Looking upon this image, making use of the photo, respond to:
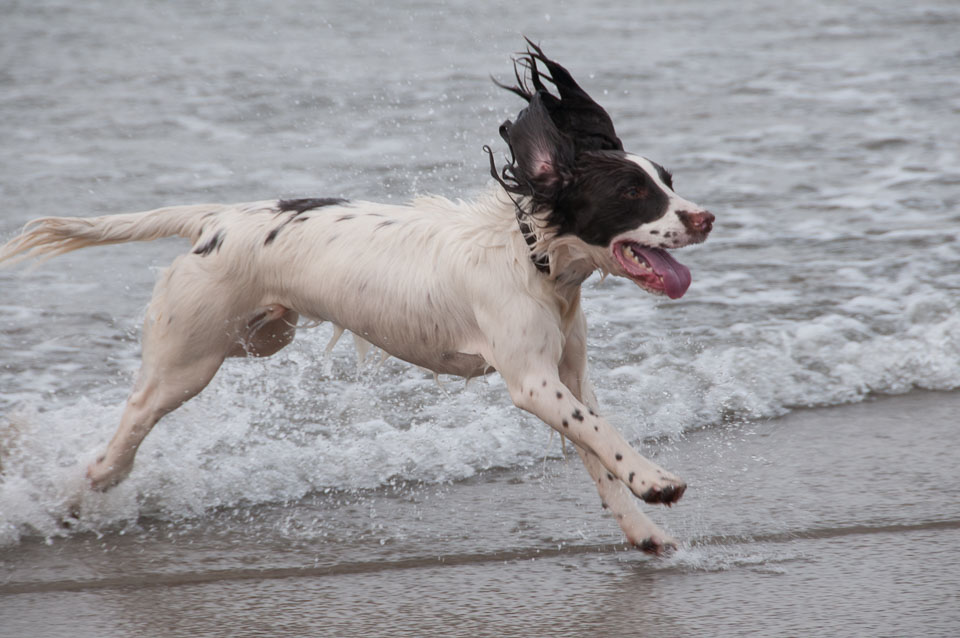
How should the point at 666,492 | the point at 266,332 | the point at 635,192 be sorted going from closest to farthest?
the point at 666,492 → the point at 635,192 → the point at 266,332

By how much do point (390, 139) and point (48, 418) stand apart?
5.38m

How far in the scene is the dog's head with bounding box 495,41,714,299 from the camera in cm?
354

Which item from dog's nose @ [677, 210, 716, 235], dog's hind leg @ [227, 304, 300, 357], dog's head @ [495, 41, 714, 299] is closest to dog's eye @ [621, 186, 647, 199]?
dog's head @ [495, 41, 714, 299]

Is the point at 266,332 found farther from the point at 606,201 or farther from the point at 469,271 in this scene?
the point at 606,201

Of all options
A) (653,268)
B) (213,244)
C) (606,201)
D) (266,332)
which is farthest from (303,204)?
(653,268)

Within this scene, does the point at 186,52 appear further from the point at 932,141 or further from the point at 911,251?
the point at 911,251

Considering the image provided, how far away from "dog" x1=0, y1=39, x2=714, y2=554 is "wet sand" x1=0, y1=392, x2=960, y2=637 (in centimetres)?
29

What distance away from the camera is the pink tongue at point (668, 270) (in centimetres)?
357

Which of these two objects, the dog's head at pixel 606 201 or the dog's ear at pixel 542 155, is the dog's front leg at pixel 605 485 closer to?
the dog's head at pixel 606 201

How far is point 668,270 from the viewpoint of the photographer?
11.7 ft

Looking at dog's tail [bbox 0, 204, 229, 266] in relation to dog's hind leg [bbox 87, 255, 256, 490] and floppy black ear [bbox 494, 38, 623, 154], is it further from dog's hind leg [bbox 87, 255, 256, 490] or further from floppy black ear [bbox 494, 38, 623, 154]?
floppy black ear [bbox 494, 38, 623, 154]

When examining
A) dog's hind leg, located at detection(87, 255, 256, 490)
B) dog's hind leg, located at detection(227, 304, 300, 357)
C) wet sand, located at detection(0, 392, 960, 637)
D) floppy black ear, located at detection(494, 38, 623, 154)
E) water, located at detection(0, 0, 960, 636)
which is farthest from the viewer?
water, located at detection(0, 0, 960, 636)

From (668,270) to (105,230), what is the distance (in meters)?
2.13

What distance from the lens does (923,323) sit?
609 centimetres
